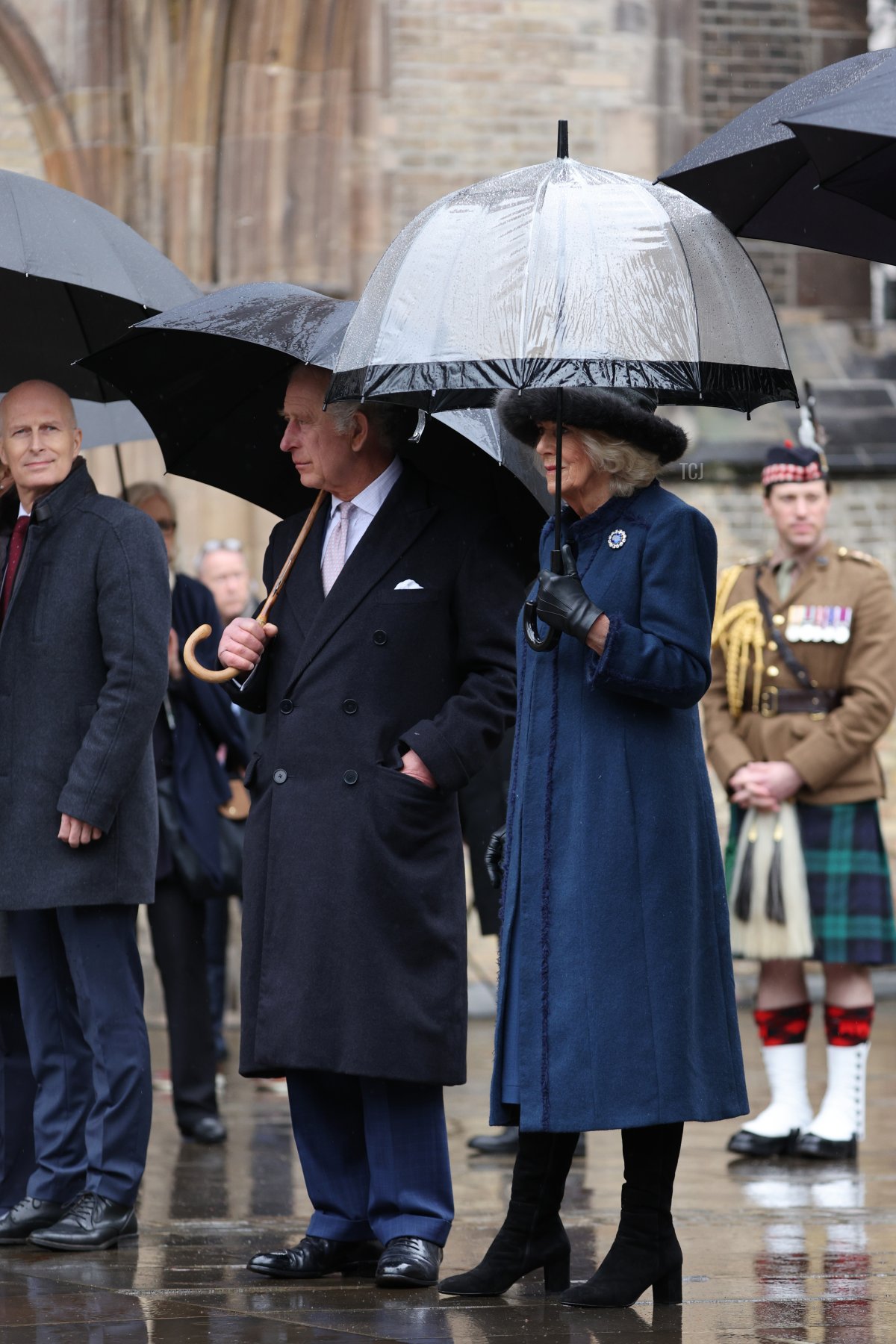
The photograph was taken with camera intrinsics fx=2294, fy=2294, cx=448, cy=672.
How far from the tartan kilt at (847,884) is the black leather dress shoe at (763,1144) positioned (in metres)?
0.57

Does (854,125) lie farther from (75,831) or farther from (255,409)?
(75,831)

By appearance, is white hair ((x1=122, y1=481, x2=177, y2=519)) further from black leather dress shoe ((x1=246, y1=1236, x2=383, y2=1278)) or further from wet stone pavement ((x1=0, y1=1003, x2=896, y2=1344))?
black leather dress shoe ((x1=246, y1=1236, x2=383, y2=1278))

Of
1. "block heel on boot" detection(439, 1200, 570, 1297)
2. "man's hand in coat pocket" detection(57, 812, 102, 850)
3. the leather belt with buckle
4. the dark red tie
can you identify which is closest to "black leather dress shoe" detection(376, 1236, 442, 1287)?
"block heel on boot" detection(439, 1200, 570, 1297)

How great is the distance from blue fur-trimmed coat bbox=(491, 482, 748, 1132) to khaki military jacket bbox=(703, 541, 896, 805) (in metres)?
2.80

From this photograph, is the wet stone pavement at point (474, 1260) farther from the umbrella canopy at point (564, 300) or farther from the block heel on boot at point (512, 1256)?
the umbrella canopy at point (564, 300)

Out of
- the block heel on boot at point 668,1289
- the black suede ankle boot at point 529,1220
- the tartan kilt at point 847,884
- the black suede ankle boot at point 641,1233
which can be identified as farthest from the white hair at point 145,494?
the block heel on boot at point 668,1289

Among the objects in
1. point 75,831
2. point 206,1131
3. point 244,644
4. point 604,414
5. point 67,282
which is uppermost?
point 67,282

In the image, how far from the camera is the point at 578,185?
444 cm

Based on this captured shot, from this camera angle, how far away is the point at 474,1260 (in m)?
5.24

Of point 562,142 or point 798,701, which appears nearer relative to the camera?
point 562,142

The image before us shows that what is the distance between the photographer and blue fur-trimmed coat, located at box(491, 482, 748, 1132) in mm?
4371

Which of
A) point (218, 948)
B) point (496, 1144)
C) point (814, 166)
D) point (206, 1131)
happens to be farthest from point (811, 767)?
point (218, 948)

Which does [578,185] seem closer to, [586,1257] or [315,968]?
[315,968]

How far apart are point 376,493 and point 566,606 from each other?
0.85 m
